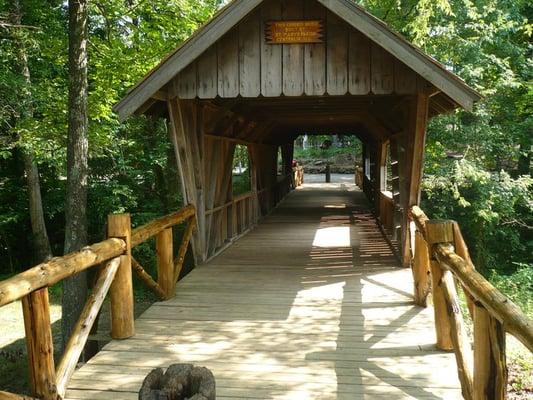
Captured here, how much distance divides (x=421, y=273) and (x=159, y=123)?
11.3m

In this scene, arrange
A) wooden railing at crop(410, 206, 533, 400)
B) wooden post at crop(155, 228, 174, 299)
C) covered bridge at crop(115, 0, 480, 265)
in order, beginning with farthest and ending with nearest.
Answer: covered bridge at crop(115, 0, 480, 265) < wooden post at crop(155, 228, 174, 299) < wooden railing at crop(410, 206, 533, 400)

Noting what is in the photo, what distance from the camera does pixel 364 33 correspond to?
581 centimetres

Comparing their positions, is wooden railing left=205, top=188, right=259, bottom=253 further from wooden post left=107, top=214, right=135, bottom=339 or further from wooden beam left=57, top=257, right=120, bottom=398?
wooden beam left=57, top=257, right=120, bottom=398

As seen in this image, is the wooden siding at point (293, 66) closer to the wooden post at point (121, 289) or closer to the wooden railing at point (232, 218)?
the wooden railing at point (232, 218)

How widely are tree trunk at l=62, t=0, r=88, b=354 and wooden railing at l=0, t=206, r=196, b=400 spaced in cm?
246

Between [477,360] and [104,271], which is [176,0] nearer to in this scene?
[104,271]

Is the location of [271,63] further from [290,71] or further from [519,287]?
[519,287]

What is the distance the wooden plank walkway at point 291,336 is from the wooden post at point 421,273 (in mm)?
161

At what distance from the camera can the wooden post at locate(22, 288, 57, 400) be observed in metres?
2.94

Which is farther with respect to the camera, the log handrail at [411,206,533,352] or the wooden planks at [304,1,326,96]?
the wooden planks at [304,1,326,96]

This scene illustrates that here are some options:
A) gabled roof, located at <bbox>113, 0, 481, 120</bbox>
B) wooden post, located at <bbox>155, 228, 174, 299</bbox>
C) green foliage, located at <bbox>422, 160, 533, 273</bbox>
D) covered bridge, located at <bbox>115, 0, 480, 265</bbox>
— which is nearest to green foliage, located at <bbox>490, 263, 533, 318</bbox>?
green foliage, located at <bbox>422, 160, 533, 273</bbox>

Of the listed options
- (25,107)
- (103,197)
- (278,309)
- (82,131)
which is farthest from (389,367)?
(103,197)

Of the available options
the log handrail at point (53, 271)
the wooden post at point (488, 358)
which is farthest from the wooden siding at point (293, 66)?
the wooden post at point (488, 358)

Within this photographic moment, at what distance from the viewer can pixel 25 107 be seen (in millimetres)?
10234
